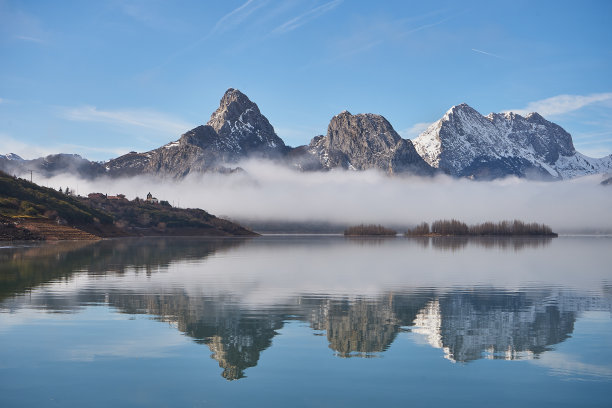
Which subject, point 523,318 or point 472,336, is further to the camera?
point 523,318

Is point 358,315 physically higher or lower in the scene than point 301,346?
higher

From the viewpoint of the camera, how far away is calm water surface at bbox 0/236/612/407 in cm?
2397

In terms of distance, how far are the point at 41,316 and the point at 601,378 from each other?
3871 centimetres

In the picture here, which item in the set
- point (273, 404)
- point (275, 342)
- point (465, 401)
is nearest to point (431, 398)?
point (465, 401)

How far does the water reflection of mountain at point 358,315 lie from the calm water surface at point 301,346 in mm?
165

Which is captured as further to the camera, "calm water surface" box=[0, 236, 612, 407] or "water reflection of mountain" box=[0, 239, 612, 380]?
"water reflection of mountain" box=[0, 239, 612, 380]

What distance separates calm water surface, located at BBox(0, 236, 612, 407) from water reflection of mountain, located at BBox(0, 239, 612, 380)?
0.17 meters

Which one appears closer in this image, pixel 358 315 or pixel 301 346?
pixel 301 346

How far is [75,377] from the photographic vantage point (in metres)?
26.1

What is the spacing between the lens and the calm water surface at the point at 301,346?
2397 centimetres

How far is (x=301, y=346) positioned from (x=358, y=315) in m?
12.0

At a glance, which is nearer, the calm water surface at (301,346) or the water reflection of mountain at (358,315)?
the calm water surface at (301,346)

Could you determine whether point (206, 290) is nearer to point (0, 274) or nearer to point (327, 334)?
point (327, 334)

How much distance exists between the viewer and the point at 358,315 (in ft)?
144
